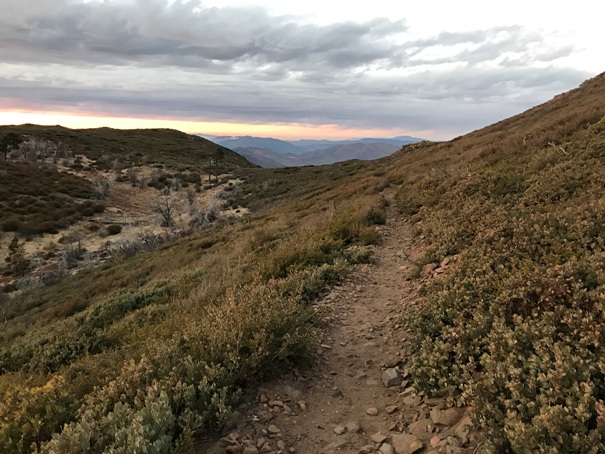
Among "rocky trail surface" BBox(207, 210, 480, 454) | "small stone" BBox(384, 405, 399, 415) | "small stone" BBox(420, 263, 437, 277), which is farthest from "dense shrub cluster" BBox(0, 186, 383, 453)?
"small stone" BBox(420, 263, 437, 277)

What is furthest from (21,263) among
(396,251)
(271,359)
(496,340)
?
(496,340)

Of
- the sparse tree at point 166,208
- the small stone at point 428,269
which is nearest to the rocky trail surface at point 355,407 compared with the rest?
the small stone at point 428,269

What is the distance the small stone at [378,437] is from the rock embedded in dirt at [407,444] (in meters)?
0.11

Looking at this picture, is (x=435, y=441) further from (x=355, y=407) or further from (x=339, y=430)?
(x=355, y=407)

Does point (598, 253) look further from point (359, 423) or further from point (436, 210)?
point (436, 210)

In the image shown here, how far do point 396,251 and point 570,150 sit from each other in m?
6.72

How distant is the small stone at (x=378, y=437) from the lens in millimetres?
3824

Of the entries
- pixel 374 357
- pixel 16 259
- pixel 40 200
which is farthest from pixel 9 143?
pixel 374 357

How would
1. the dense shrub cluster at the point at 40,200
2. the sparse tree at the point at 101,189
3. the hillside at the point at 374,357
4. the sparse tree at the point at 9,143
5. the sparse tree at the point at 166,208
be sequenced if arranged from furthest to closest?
the sparse tree at the point at 9,143, the sparse tree at the point at 101,189, the sparse tree at the point at 166,208, the dense shrub cluster at the point at 40,200, the hillside at the point at 374,357

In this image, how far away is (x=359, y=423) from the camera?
4.16 meters

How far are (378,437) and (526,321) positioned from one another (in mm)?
1898

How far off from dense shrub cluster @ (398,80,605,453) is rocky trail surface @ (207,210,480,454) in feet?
1.00

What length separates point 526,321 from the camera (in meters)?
4.08

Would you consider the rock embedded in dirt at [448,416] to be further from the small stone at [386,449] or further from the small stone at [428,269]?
the small stone at [428,269]
